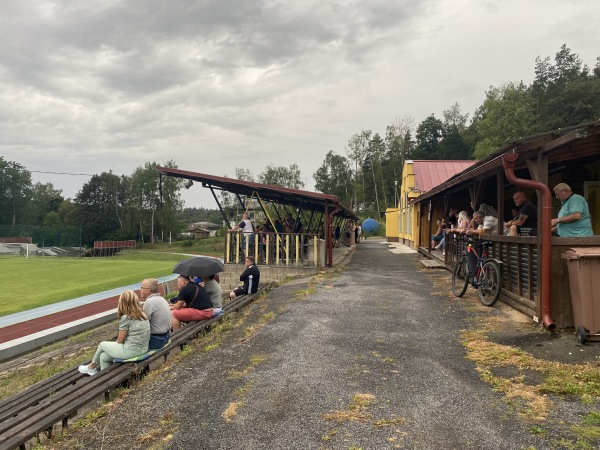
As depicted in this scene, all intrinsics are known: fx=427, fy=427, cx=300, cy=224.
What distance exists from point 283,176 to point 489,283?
6647cm

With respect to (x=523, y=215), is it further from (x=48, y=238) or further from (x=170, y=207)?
(x=170, y=207)

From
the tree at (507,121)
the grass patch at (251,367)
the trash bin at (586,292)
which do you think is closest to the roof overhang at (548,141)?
the trash bin at (586,292)

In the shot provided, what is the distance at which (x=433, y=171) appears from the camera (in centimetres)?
2781

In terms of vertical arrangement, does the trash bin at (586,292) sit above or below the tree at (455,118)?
below

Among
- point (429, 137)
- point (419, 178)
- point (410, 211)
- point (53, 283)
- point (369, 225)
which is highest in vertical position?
point (429, 137)

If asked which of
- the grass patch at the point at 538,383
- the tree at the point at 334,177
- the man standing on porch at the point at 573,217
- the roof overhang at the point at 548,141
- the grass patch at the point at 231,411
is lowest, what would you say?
the grass patch at the point at 231,411

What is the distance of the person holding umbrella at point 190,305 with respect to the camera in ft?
22.9

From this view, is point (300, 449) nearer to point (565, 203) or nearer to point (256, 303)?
point (565, 203)

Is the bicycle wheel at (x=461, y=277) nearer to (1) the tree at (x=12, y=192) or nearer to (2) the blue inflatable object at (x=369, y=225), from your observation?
(2) the blue inflatable object at (x=369, y=225)

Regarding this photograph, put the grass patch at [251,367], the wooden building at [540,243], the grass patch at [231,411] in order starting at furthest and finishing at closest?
the wooden building at [540,243], the grass patch at [251,367], the grass patch at [231,411]

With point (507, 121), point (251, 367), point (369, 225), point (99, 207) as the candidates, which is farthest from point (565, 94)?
point (99, 207)

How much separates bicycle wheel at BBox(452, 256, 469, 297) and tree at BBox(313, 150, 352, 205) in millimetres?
63452

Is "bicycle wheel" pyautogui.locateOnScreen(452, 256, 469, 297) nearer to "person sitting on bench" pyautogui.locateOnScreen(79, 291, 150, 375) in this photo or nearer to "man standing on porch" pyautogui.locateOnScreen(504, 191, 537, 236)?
"man standing on porch" pyautogui.locateOnScreen(504, 191, 537, 236)

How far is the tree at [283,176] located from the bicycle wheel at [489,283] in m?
65.1
